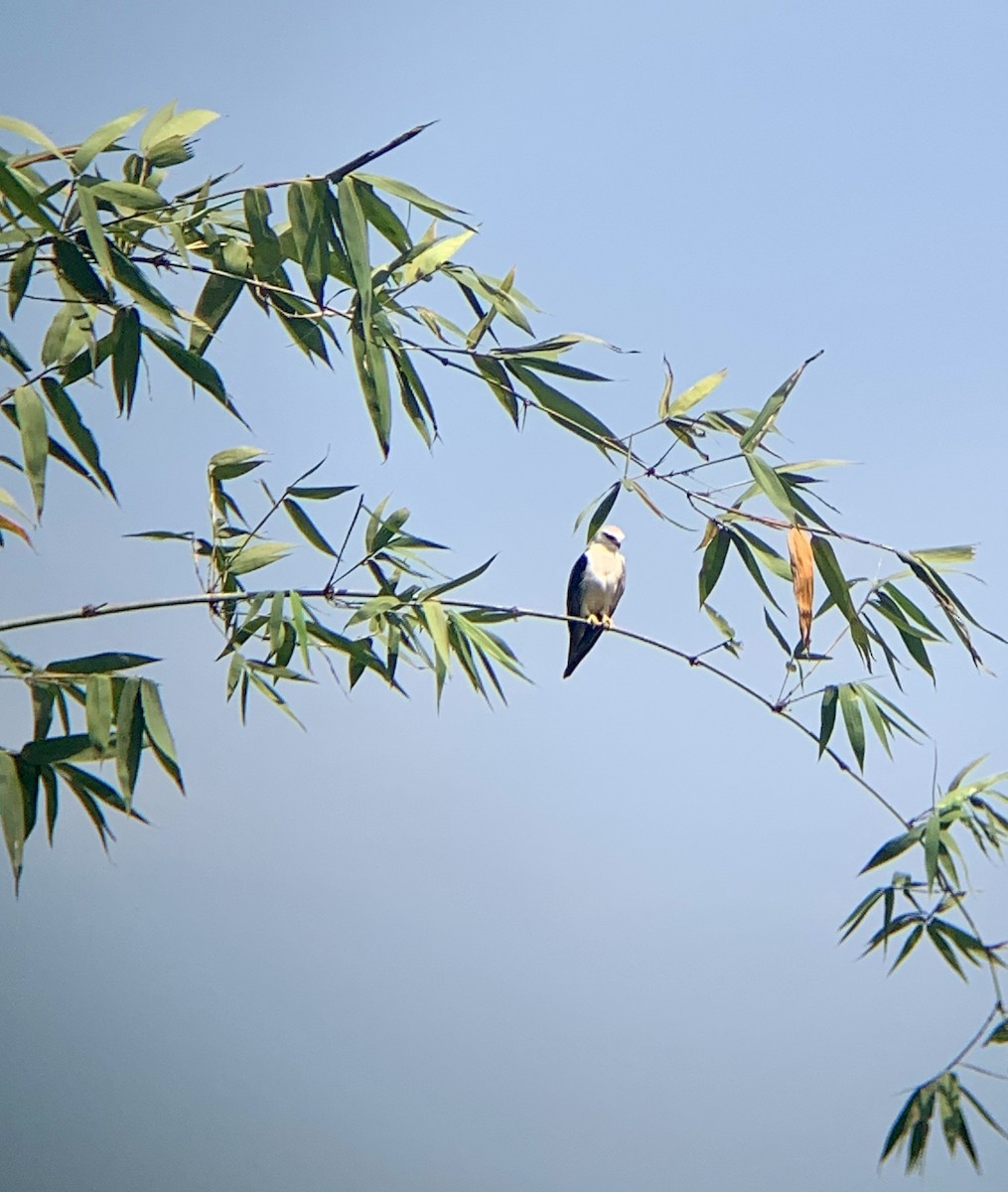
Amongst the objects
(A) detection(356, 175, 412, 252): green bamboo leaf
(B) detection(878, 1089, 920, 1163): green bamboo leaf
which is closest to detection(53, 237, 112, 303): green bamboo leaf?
(A) detection(356, 175, 412, 252): green bamboo leaf

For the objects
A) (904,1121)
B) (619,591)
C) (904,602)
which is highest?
(619,591)

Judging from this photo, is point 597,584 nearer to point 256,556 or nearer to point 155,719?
point 256,556

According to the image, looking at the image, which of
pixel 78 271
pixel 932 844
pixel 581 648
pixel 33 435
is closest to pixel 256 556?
pixel 33 435

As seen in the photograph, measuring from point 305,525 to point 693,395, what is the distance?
0.54 meters

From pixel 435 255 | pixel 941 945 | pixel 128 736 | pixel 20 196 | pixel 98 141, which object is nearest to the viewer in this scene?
pixel 20 196

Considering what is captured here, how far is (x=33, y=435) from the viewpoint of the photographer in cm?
132

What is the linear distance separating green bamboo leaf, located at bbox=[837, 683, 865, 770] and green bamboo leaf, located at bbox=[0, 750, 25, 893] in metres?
1.15

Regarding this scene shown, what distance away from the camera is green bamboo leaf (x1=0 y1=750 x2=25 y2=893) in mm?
1183

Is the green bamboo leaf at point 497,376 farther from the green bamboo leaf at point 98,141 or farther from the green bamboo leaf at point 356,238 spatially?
the green bamboo leaf at point 98,141

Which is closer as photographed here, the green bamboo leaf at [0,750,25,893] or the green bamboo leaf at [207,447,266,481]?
the green bamboo leaf at [0,750,25,893]

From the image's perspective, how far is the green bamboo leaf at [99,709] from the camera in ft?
4.14

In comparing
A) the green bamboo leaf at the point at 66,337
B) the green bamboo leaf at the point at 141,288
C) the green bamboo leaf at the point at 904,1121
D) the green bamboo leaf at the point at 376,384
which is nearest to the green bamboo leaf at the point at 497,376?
the green bamboo leaf at the point at 376,384

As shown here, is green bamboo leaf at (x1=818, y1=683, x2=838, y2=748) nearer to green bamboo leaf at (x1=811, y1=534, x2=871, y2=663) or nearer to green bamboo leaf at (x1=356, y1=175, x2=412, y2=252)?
green bamboo leaf at (x1=811, y1=534, x2=871, y2=663)

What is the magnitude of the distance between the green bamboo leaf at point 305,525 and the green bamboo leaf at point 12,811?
54 centimetres
